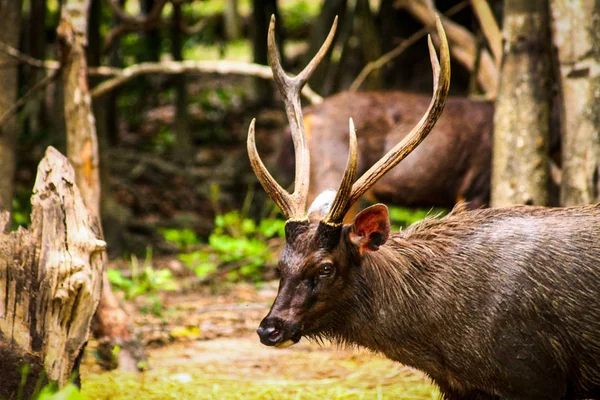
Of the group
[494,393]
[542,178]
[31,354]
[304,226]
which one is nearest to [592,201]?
[542,178]

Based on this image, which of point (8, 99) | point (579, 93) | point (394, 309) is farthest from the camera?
A: point (8, 99)

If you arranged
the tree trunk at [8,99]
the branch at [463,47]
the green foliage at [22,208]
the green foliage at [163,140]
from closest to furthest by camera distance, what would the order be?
the tree trunk at [8,99] → the green foliage at [22,208] → the branch at [463,47] → the green foliage at [163,140]

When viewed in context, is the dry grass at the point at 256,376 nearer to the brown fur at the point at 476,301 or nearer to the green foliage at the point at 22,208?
the brown fur at the point at 476,301

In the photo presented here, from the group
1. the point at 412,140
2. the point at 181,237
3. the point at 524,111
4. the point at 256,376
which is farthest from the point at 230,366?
the point at 181,237

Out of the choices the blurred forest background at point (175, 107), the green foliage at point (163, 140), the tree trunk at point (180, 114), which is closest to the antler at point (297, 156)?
the blurred forest background at point (175, 107)

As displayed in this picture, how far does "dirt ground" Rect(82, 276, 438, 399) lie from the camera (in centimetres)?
568

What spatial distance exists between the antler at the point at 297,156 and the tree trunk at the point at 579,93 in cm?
195

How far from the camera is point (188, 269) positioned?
10242mm

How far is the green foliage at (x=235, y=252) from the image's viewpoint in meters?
9.54

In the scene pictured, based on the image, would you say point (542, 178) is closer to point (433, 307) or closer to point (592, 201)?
point (592, 201)

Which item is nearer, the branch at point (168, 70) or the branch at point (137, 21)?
the branch at point (168, 70)

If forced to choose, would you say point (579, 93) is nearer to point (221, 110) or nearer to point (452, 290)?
point (452, 290)

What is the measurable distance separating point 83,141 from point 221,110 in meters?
8.64

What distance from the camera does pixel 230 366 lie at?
6.74 metres
